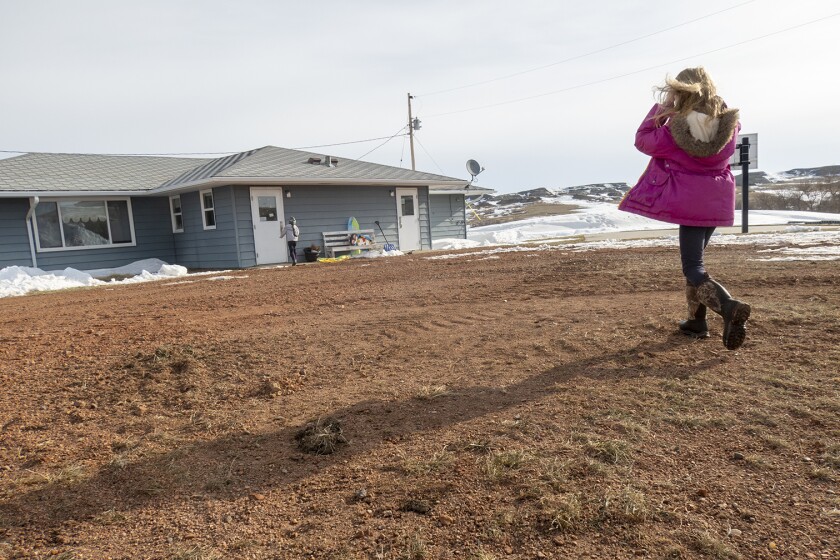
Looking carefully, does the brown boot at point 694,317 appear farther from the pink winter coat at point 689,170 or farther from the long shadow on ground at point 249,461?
the long shadow on ground at point 249,461

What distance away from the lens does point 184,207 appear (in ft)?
55.9

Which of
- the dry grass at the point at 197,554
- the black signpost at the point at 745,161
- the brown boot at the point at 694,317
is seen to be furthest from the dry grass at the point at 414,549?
the black signpost at the point at 745,161

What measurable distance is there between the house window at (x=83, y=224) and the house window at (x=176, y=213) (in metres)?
1.29

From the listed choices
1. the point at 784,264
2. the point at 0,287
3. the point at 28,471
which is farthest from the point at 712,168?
the point at 0,287

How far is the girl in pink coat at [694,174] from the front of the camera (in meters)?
3.29

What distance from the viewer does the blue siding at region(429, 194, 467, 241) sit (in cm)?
2420

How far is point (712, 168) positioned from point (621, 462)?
221 centimetres

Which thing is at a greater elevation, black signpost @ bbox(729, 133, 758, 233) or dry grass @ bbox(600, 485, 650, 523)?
black signpost @ bbox(729, 133, 758, 233)

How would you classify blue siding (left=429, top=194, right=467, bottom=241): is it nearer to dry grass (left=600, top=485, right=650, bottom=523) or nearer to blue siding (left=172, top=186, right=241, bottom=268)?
blue siding (left=172, top=186, right=241, bottom=268)

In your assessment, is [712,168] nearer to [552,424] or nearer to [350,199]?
[552,424]

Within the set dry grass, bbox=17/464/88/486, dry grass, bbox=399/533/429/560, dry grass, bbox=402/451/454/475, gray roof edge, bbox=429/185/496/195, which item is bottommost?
dry grass, bbox=399/533/429/560

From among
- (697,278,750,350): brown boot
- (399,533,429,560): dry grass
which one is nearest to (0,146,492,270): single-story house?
(697,278,750,350): brown boot

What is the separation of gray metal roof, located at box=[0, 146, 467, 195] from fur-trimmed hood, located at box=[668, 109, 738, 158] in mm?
12859

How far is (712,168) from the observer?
3.46m
